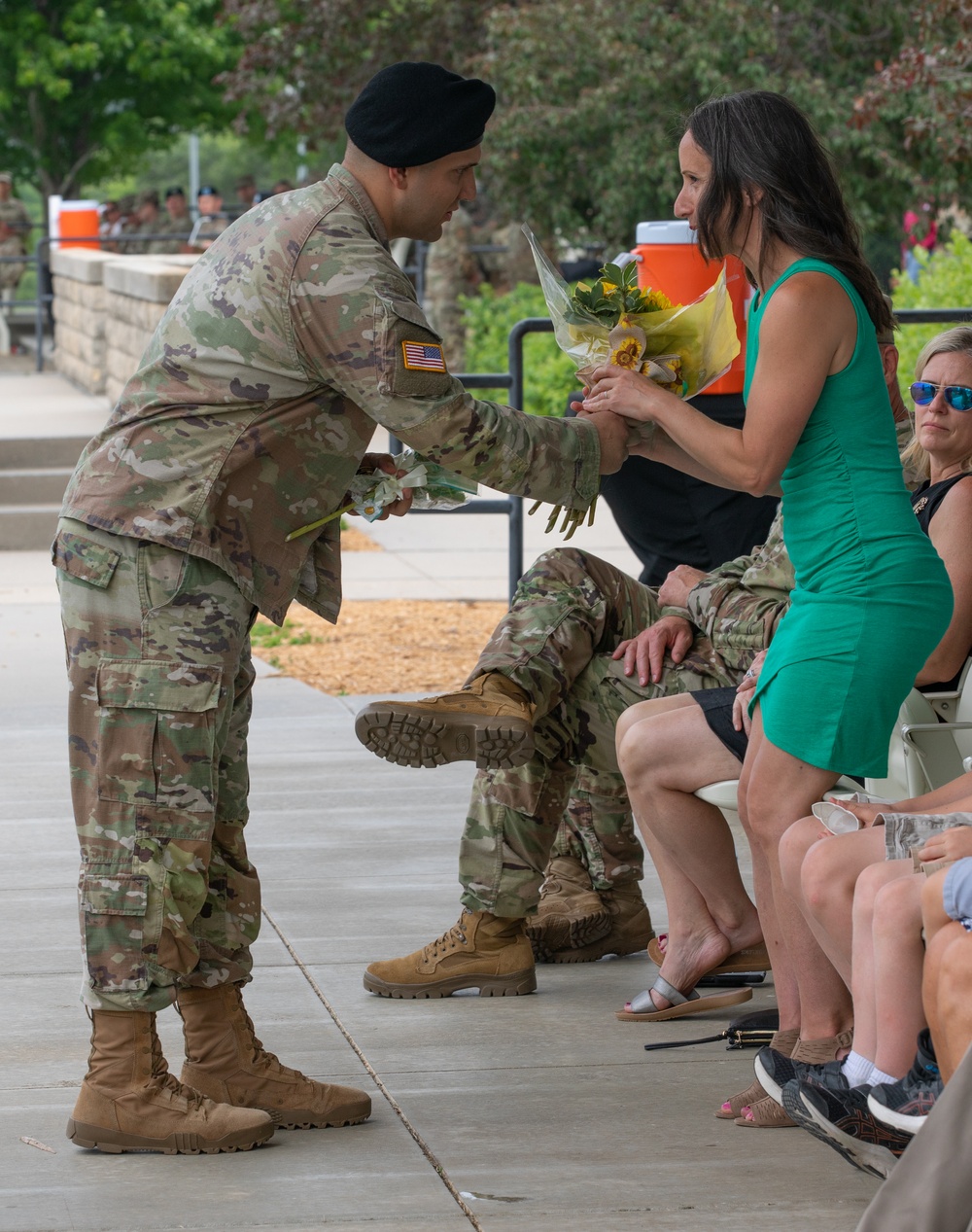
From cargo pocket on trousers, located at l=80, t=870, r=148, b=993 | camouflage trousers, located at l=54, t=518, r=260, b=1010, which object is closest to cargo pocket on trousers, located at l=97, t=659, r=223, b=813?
camouflage trousers, located at l=54, t=518, r=260, b=1010

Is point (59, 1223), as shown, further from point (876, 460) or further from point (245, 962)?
point (876, 460)

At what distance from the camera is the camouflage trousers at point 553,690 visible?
452 centimetres

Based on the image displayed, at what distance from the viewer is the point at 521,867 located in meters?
4.53

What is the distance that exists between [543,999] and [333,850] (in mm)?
1453

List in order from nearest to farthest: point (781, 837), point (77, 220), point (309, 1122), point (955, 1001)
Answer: point (955, 1001)
point (781, 837)
point (309, 1122)
point (77, 220)

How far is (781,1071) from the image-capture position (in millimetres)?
3486

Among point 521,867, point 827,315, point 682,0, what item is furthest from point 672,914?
point 682,0

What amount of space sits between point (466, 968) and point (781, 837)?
3.97 feet

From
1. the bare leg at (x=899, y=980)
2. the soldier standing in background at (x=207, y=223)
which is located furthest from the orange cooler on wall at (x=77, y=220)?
the bare leg at (x=899, y=980)

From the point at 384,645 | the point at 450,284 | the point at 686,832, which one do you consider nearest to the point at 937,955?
the point at 686,832

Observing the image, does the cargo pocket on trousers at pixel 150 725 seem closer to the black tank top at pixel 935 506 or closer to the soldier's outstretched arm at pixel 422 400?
the soldier's outstretched arm at pixel 422 400

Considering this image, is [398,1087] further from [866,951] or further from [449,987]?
[866,951]

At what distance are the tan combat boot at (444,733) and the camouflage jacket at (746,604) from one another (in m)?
0.61

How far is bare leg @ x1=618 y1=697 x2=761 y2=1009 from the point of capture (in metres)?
4.17
